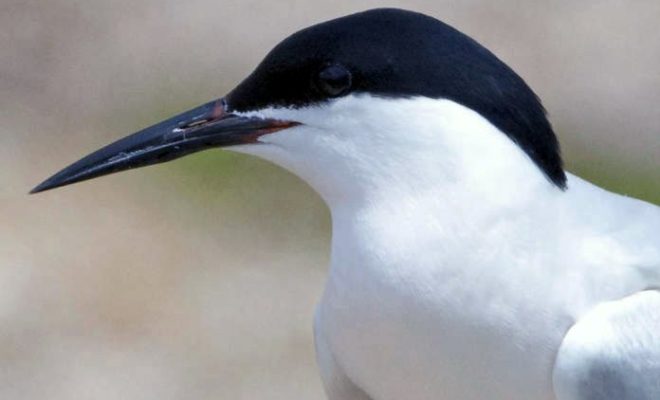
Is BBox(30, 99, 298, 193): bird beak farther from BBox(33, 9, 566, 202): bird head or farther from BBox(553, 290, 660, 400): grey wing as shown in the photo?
BBox(553, 290, 660, 400): grey wing

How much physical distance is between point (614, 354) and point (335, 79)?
714mm

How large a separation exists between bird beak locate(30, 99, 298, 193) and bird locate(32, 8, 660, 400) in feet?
0.07

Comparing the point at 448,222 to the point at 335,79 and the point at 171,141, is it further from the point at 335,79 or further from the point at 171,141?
the point at 171,141

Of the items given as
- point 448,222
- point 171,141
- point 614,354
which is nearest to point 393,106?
point 448,222

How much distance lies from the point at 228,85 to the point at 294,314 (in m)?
1.48

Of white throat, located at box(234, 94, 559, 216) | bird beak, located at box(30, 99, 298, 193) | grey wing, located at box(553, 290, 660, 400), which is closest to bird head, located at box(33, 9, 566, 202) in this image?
white throat, located at box(234, 94, 559, 216)

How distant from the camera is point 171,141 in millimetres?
2875

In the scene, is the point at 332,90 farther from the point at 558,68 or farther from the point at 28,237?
the point at 558,68

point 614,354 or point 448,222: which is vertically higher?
point 448,222

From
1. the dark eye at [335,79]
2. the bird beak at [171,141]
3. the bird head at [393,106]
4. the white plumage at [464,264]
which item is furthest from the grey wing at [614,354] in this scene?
the bird beak at [171,141]

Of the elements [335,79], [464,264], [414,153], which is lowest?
[464,264]

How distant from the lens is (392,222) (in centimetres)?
264

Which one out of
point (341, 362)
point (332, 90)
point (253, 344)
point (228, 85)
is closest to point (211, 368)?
point (253, 344)

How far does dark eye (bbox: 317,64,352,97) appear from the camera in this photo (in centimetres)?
262
